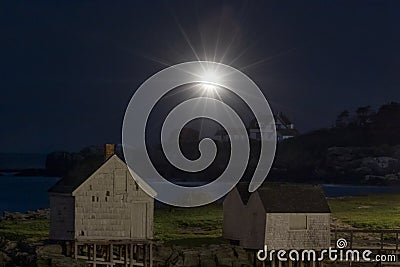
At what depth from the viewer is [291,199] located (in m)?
39.5

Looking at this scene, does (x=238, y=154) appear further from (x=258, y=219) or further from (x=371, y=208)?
(x=258, y=219)

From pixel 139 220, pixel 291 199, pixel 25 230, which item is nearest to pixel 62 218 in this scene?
pixel 139 220

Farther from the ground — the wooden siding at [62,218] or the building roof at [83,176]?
the building roof at [83,176]

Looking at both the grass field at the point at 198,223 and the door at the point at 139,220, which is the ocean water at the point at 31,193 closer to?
the grass field at the point at 198,223

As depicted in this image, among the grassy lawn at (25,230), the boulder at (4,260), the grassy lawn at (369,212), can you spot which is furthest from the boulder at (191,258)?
the grassy lawn at (369,212)

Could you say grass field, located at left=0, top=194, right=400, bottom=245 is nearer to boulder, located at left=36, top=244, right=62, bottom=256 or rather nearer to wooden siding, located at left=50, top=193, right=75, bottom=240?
wooden siding, located at left=50, top=193, right=75, bottom=240

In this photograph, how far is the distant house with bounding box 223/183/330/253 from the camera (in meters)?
38.7

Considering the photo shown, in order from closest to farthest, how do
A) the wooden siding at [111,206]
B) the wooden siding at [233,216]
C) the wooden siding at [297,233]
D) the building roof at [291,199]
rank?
1. the wooden siding at [111,206]
2. the wooden siding at [297,233]
3. the building roof at [291,199]
4. the wooden siding at [233,216]

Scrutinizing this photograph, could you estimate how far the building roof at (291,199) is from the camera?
128ft

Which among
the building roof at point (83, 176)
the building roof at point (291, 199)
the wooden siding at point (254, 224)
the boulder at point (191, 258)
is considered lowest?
the boulder at point (191, 258)

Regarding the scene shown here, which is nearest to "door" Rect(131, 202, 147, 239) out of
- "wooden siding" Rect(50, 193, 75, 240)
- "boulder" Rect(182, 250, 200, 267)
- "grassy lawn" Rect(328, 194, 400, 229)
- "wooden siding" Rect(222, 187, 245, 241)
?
"boulder" Rect(182, 250, 200, 267)

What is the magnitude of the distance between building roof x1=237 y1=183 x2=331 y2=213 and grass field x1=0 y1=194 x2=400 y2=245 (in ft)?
14.1

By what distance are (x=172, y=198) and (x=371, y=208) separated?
61.7 feet

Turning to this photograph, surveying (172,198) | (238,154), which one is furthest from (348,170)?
(172,198)
